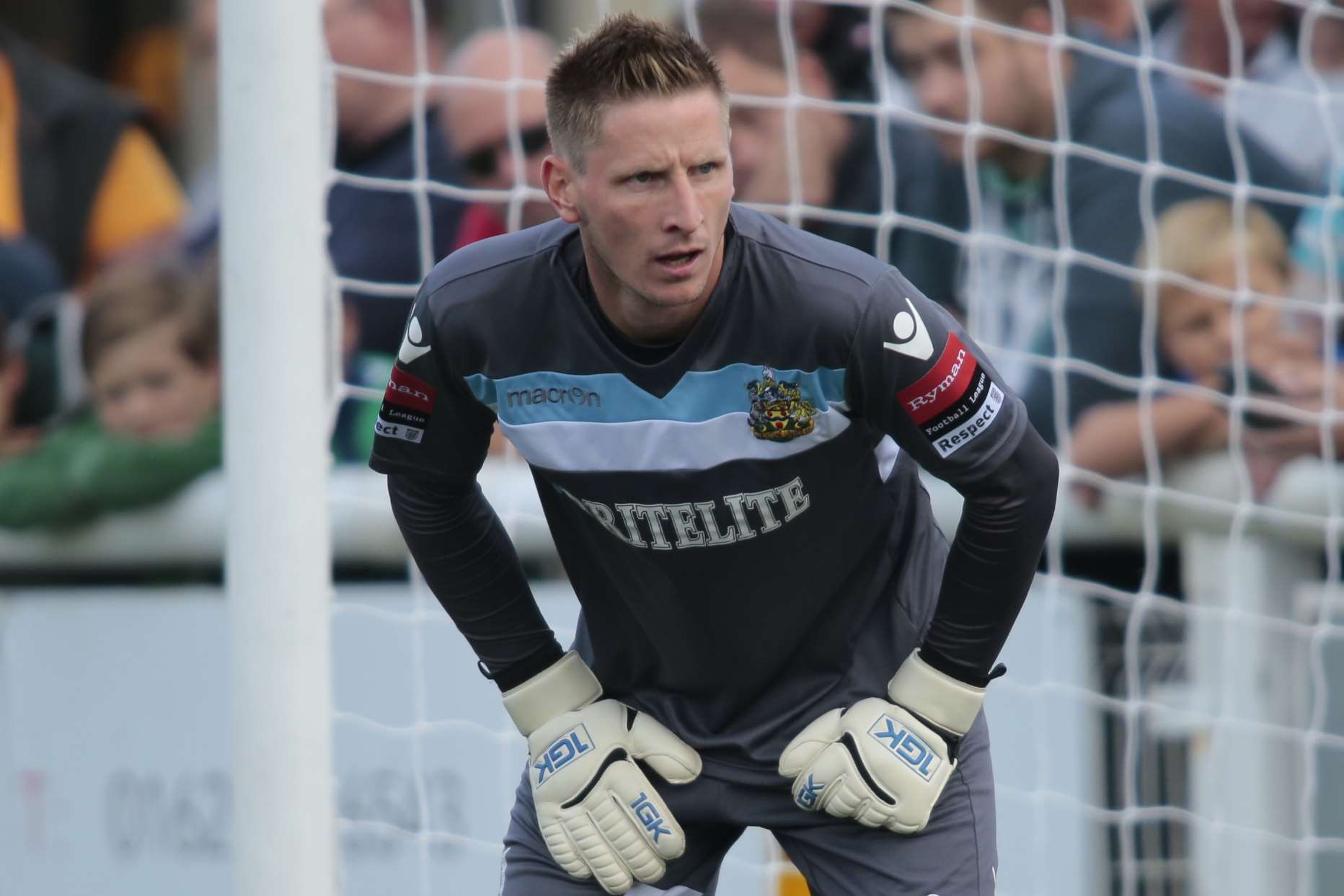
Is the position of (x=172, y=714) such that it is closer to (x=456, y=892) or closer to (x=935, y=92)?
(x=456, y=892)

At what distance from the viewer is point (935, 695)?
8.46ft

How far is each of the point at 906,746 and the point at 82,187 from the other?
3.50 meters

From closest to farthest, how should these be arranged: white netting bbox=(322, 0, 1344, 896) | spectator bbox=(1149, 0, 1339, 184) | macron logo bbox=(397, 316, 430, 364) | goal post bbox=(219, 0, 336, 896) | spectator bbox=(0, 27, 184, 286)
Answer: macron logo bbox=(397, 316, 430, 364), goal post bbox=(219, 0, 336, 896), white netting bbox=(322, 0, 1344, 896), spectator bbox=(1149, 0, 1339, 184), spectator bbox=(0, 27, 184, 286)

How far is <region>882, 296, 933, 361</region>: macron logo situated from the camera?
2.39 metres

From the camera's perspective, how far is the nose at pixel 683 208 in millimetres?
2334

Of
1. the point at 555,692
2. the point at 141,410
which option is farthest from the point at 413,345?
the point at 141,410

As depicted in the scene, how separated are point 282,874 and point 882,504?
4.23 feet

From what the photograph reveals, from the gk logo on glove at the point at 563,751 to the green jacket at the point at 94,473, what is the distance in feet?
7.23

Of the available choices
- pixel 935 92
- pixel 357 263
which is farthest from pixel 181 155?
pixel 935 92

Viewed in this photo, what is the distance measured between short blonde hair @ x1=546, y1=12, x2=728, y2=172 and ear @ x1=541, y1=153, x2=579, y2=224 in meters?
0.02

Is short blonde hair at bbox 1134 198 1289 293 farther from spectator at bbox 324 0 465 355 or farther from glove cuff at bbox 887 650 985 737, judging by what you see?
glove cuff at bbox 887 650 985 737

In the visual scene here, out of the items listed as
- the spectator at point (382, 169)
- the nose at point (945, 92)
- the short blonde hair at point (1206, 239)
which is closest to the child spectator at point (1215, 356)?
the short blonde hair at point (1206, 239)

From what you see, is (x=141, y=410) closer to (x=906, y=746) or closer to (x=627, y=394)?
(x=627, y=394)

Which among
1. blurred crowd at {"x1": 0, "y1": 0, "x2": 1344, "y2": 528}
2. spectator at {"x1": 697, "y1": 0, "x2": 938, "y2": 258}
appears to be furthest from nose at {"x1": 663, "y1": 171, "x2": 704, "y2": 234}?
spectator at {"x1": 697, "y1": 0, "x2": 938, "y2": 258}
